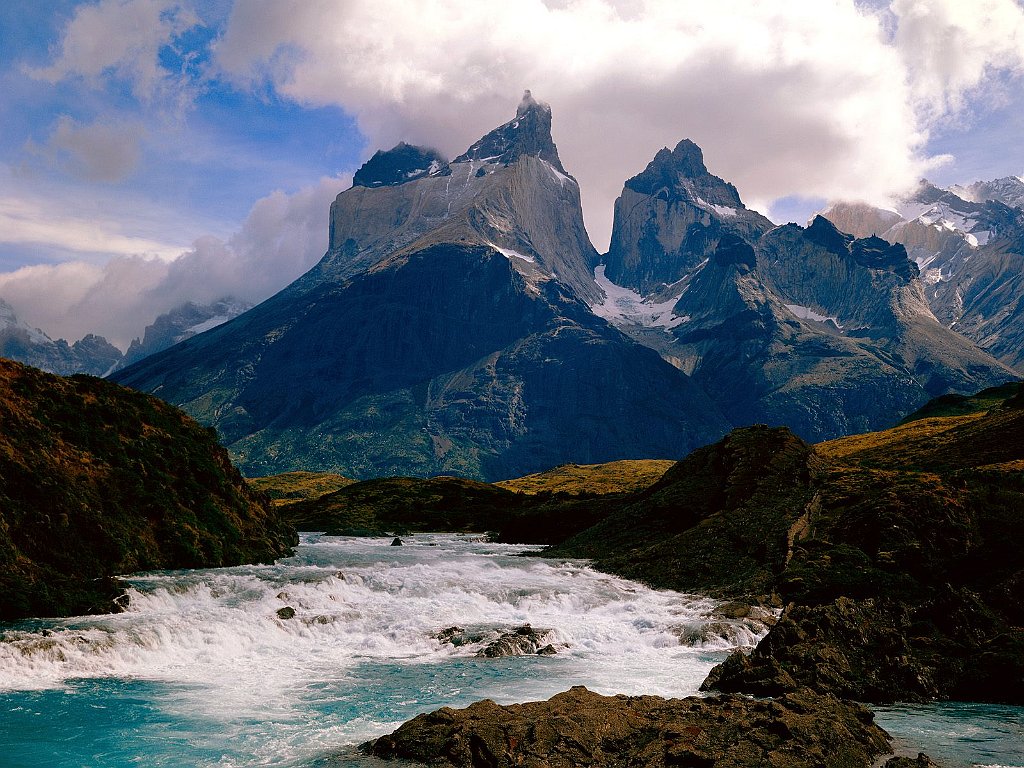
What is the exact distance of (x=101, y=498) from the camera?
2598 inches

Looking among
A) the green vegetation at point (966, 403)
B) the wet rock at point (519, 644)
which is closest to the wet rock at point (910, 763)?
the wet rock at point (519, 644)

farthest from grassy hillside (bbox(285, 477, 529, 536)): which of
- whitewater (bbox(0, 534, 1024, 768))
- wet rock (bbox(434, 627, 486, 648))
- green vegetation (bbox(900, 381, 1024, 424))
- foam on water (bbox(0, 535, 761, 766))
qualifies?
wet rock (bbox(434, 627, 486, 648))

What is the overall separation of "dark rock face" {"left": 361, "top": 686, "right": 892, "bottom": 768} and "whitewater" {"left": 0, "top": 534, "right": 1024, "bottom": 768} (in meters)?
3.05

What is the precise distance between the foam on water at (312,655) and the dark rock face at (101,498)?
136 inches

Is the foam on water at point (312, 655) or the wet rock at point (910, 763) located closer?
the wet rock at point (910, 763)

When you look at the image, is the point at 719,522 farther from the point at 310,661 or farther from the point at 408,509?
the point at 408,509

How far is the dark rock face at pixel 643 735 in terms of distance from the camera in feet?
88.1

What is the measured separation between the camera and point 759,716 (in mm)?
28984

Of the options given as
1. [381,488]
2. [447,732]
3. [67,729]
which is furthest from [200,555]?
[381,488]

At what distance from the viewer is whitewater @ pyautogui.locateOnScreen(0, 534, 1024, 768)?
108 feet

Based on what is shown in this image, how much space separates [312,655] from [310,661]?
1.63m

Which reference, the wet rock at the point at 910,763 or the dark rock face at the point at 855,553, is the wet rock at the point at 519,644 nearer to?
the dark rock face at the point at 855,553

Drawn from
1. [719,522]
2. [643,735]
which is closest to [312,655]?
[643,735]

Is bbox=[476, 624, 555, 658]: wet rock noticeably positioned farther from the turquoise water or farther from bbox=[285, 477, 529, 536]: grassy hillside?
bbox=[285, 477, 529, 536]: grassy hillside
